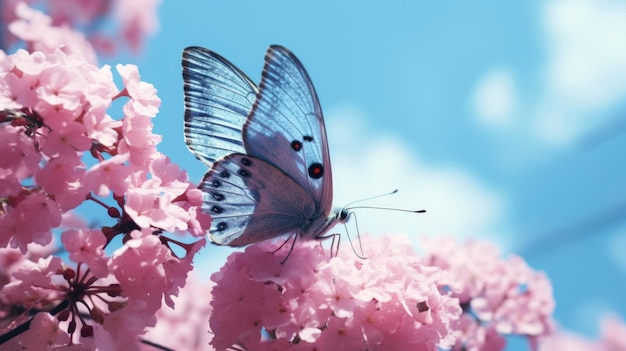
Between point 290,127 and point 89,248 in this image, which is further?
point 290,127

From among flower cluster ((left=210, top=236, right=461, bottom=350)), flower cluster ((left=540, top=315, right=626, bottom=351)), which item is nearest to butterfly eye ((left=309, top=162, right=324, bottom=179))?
flower cluster ((left=210, top=236, right=461, bottom=350))

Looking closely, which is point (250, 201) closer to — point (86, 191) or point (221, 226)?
point (221, 226)

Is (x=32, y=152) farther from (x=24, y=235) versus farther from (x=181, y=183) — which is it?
(x=181, y=183)

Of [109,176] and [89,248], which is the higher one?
[109,176]

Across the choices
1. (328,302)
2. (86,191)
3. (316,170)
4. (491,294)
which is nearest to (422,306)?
(328,302)

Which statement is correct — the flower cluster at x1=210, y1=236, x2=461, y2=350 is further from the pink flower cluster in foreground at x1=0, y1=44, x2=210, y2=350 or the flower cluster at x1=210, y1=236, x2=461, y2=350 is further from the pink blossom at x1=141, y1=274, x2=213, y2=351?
the pink blossom at x1=141, y1=274, x2=213, y2=351

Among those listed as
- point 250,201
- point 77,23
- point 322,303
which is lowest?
point 322,303
